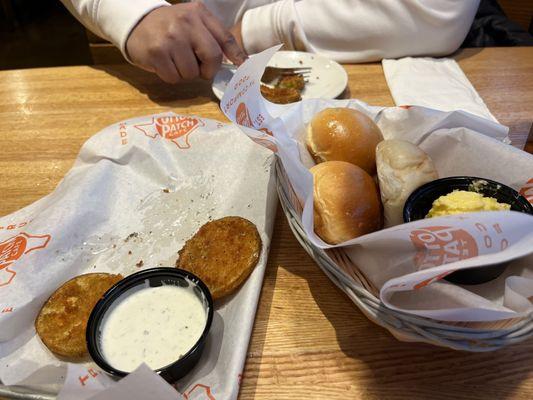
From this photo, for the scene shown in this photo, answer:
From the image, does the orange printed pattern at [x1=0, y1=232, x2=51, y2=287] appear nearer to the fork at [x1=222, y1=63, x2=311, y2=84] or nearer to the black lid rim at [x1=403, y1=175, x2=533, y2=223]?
the black lid rim at [x1=403, y1=175, x2=533, y2=223]

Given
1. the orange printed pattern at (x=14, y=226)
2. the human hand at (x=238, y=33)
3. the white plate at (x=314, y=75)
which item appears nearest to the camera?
the orange printed pattern at (x=14, y=226)

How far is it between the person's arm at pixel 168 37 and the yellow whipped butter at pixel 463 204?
1103 mm

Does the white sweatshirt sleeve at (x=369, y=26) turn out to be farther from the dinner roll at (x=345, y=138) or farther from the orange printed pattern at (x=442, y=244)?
the orange printed pattern at (x=442, y=244)

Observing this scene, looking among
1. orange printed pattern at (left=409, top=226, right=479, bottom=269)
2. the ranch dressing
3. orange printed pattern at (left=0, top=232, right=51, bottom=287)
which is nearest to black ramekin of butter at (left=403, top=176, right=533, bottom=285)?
orange printed pattern at (left=409, top=226, right=479, bottom=269)

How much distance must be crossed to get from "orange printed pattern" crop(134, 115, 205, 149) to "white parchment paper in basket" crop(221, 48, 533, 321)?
0.30m

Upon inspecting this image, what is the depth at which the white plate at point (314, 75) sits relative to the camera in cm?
164

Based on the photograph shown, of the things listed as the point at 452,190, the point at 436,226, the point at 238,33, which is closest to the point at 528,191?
the point at 452,190

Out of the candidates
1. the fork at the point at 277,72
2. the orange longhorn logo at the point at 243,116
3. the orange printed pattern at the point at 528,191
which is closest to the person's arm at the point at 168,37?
the fork at the point at 277,72

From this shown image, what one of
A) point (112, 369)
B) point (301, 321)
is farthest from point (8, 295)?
point (301, 321)

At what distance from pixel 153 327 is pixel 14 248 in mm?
441

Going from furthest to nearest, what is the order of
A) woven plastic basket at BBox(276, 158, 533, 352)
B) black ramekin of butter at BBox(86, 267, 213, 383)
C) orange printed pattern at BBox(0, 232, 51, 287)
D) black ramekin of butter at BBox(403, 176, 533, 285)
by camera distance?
orange printed pattern at BBox(0, 232, 51, 287), black ramekin of butter at BBox(403, 176, 533, 285), black ramekin of butter at BBox(86, 267, 213, 383), woven plastic basket at BBox(276, 158, 533, 352)

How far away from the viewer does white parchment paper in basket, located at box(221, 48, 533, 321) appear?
674mm

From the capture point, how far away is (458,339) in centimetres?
67

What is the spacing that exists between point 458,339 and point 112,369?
1.90ft
